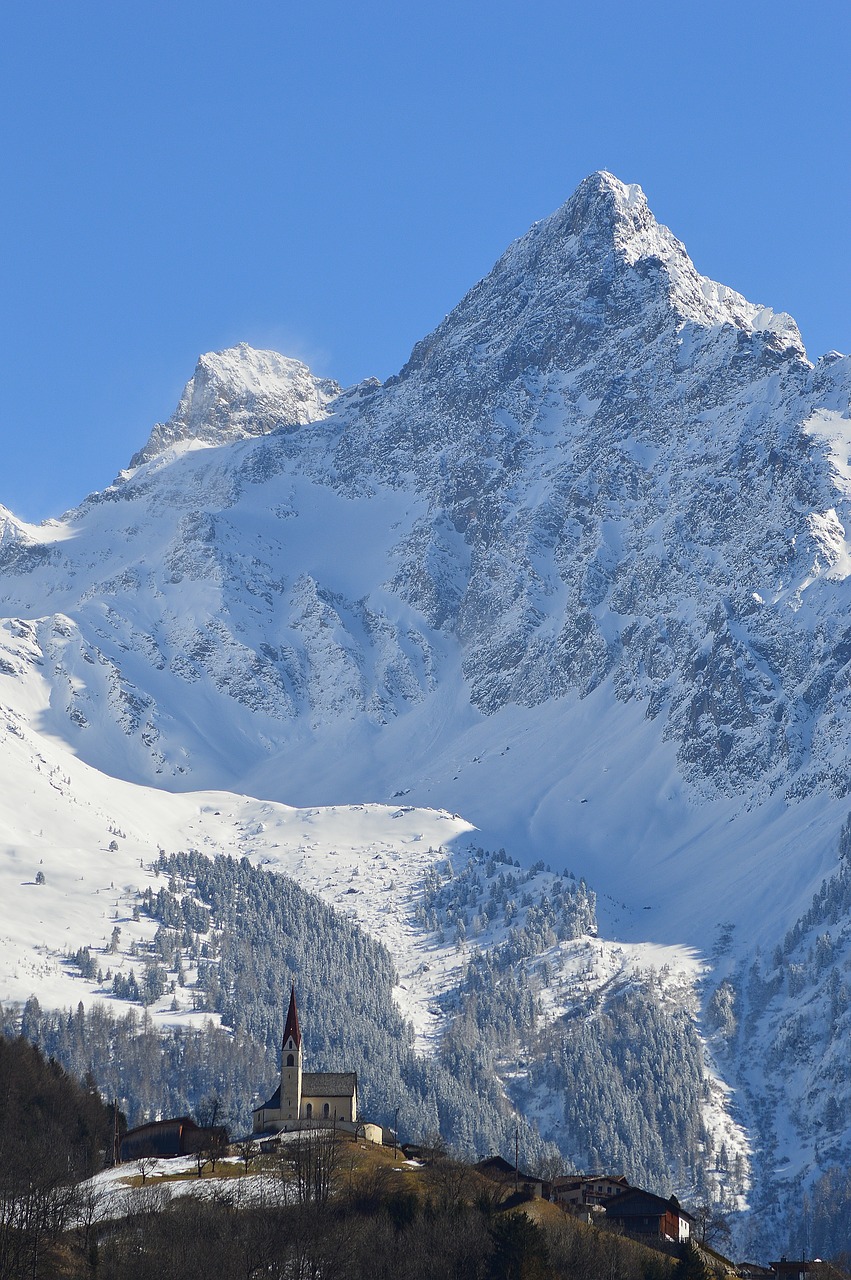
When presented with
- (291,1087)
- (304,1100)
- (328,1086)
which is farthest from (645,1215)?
(291,1087)

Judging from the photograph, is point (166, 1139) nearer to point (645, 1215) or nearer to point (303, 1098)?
point (303, 1098)

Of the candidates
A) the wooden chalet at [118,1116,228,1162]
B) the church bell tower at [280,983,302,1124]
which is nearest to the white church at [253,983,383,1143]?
the church bell tower at [280,983,302,1124]

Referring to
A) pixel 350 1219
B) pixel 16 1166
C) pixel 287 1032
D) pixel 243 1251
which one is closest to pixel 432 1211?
pixel 350 1219

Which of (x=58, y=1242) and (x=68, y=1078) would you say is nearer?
(x=58, y=1242)

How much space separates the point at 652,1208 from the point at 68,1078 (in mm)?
48754

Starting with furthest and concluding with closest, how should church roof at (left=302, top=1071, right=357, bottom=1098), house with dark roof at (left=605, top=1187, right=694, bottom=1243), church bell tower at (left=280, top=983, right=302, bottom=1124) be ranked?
church roof at (left=302, top=1071, right=357, bottom=1098) → church bell tower at (left=280, top=983, right=302, bottom=1124) → house with dark roof at (left=605, top=1187, right=694, bottom=1243)

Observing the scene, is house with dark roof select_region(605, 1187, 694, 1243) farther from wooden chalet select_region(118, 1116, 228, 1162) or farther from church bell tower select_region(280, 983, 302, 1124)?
wooden chalet select_region(118, 1116, 228, 1162)

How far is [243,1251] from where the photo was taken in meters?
129

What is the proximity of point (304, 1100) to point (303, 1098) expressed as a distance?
0.19 metres

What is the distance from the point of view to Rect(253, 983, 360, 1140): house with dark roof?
186m

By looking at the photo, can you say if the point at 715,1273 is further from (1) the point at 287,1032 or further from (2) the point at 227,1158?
(1) the point at 287,1032

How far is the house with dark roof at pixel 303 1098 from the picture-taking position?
611 feet

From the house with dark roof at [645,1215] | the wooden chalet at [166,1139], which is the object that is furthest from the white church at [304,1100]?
the house with dark roof at [645,1215]

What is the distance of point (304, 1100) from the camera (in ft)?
618
